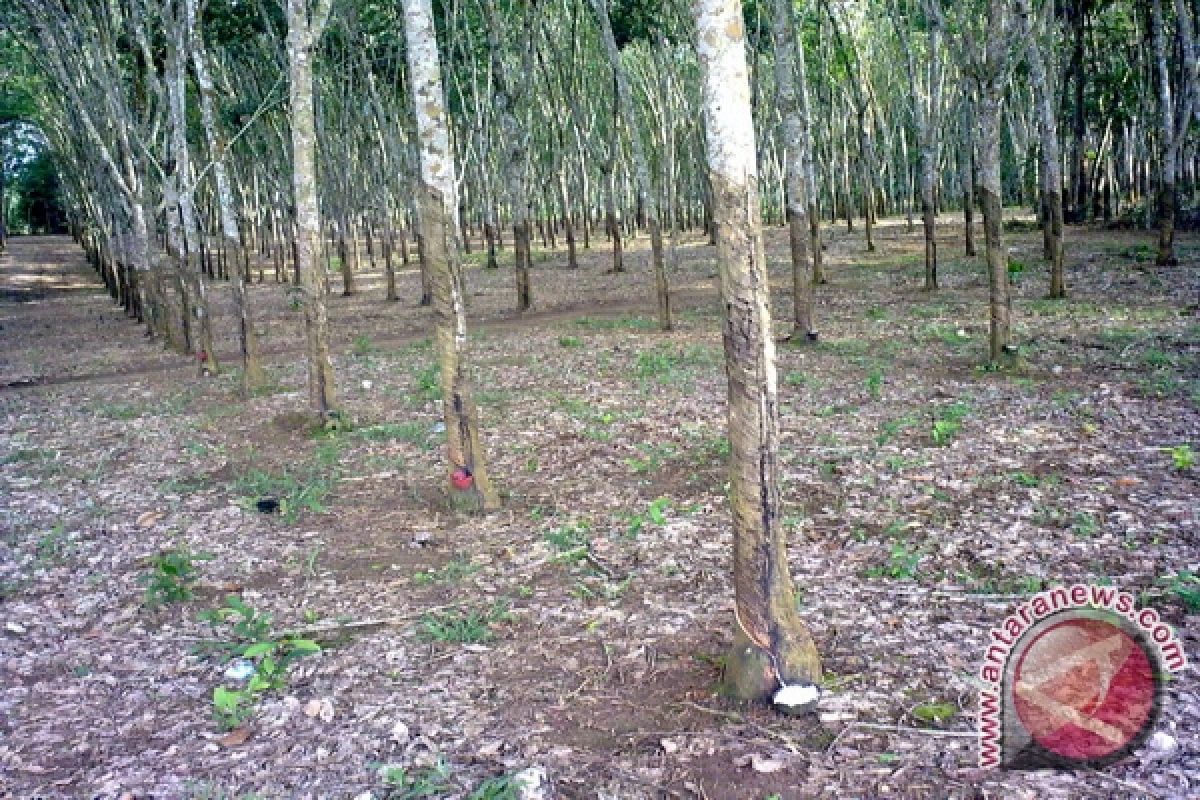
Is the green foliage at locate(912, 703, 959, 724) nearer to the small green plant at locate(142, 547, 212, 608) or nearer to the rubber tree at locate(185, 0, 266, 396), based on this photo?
the small green plant at locate(142, 547, 212, 608)

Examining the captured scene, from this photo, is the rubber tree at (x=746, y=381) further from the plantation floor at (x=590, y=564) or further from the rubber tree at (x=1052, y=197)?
the rubber tree at (x=1052, y=197)

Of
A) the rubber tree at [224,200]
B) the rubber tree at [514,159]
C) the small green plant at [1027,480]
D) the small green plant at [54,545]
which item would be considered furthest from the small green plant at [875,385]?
the rubber tree at [514,159]

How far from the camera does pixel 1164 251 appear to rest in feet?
55.1

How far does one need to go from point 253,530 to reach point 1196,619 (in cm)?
663

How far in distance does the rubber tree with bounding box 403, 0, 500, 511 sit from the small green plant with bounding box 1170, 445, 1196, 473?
5273mm

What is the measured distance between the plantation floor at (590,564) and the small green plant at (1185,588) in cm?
4

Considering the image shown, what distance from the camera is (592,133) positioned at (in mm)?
34406

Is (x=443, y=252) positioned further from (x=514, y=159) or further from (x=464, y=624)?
(x=514, y=159)

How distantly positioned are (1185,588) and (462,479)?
506 centimetres

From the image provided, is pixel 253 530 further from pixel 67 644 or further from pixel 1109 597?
pixel 1109 597

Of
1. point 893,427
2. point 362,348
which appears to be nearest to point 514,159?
point 362,348

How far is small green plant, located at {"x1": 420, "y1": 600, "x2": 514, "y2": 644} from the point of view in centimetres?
546

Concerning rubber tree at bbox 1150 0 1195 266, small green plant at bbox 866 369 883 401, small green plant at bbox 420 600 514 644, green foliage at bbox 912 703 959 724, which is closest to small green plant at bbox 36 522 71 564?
small green plant at bbox 420 600 514 644

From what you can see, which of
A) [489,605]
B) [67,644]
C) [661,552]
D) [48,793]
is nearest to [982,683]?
[661,552]
